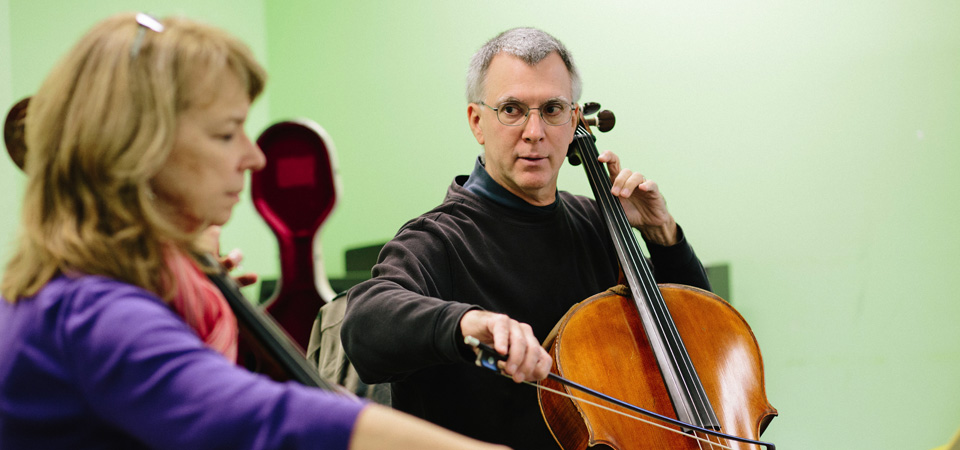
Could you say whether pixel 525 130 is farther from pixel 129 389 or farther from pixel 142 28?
pixel 129 389

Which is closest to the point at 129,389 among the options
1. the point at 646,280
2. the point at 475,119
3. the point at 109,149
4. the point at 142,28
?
the point at 109,149

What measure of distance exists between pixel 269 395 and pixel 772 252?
7.37ft

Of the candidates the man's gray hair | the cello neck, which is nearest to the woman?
the cello neck

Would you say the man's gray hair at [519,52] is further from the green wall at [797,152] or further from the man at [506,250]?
the green wall at [797,152]

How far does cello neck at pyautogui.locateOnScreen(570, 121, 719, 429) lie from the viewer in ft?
3.90

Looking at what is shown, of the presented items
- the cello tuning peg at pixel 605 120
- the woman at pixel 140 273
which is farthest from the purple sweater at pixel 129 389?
the cello tuning peg at pixel 605 120

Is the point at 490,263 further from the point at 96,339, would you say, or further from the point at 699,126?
the point at 699,126

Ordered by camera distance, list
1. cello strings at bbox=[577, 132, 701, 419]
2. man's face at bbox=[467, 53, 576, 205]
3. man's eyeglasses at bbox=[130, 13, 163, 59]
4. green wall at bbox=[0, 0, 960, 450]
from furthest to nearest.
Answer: green wall at bbox=[0, 0, 960, 450], man's face at bbox=[467, 53, 576, 205], cello strings at bbox=[577, 132, 701, 419], man's eyeglasses at bbox=[130, 13, 163, 59]

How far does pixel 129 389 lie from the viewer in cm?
56

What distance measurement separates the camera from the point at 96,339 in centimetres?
57

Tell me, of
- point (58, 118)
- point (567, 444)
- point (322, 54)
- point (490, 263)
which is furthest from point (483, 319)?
point (322, 54)

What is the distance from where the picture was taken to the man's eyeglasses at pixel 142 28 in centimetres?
66

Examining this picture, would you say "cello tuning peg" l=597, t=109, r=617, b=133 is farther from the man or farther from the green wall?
the green wall

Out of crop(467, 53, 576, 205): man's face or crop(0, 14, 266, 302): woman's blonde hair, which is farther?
crop(467, 53, 576, 205): man's face
